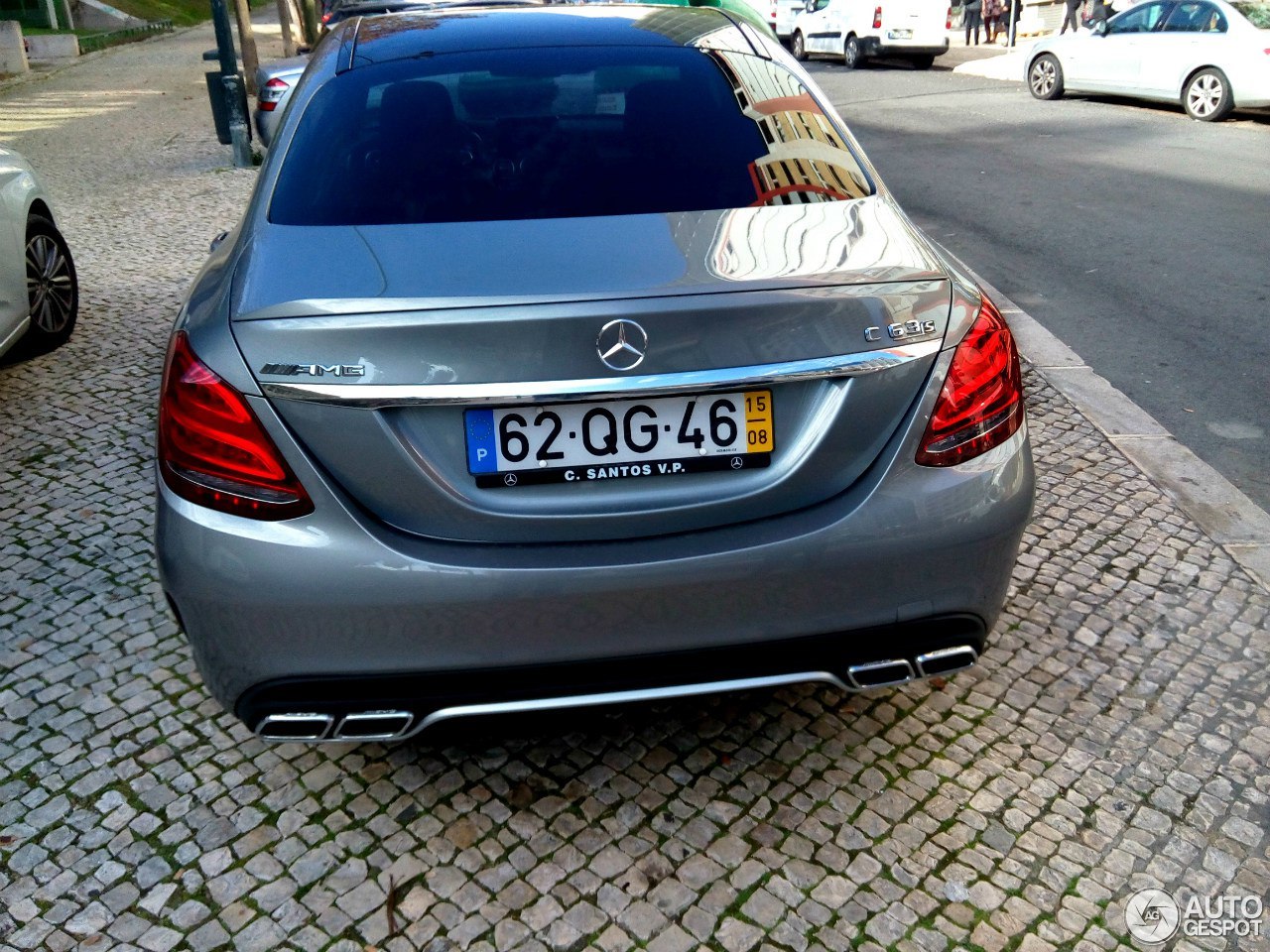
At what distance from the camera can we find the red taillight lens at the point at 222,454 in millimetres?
2299

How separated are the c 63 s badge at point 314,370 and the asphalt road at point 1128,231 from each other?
3.44m

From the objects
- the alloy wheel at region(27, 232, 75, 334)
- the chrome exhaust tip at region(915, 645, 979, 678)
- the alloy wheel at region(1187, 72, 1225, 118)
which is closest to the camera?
the chrome exhaust tip at region(915, 645, 979, 678)

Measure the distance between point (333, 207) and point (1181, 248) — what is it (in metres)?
6.71

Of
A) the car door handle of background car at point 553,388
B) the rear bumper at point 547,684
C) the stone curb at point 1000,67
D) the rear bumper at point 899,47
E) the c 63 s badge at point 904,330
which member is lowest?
the stone curb at point 1000,67

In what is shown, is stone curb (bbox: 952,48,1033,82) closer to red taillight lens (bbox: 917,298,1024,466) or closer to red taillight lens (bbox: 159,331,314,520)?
red taillight lens (bbox: 917,298,1024,466)

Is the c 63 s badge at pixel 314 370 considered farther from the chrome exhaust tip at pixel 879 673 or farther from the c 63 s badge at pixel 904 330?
the chrome exhaust tip at pixel 879 673

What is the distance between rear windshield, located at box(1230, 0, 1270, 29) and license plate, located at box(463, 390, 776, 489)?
14.3m

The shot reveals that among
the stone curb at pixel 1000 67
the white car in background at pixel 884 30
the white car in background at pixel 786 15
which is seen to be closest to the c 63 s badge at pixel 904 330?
the stone curb at pixel 1000 67

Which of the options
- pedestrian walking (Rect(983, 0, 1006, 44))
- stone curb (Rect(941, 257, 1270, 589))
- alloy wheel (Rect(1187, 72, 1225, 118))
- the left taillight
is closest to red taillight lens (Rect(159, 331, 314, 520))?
stone curb (Rect(941, 257, 1270, 589))

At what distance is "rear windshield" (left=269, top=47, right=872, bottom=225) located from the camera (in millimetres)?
2846

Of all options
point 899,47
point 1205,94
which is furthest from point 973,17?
point 1205,94

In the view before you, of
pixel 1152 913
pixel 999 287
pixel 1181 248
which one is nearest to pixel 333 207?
pixel 1152 913

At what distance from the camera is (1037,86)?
659 inches

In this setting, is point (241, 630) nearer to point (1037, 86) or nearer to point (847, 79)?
point (1037, 86)
